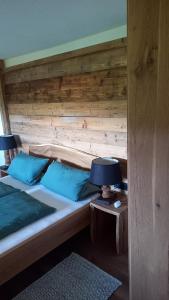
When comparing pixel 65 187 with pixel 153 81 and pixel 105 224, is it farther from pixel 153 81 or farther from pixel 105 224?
pixel 153 81

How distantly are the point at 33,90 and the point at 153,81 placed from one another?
111 inches

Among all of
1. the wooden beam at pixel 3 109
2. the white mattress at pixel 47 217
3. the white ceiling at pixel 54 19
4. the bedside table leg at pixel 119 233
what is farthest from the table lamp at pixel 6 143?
the bedside table leg at pixel 119 233

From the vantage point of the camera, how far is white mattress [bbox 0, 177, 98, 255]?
1703mm

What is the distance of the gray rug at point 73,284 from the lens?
1730 mm

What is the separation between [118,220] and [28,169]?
4.52 ft

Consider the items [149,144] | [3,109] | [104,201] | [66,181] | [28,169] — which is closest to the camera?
[149,144]

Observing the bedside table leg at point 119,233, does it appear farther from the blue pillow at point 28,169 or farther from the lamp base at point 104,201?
the blue pillow at point 28,169

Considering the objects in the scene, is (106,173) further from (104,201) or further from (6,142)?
(6,142)

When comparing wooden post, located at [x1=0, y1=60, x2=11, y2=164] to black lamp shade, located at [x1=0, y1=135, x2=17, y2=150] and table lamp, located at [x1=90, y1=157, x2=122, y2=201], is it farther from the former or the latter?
table lamp, located at [x1=90, y1=157, x2=122, y2=201]

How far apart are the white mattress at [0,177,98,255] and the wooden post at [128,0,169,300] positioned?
1.20 meters

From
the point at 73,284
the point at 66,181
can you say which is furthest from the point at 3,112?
the point at 73,284

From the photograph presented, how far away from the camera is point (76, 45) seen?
2.53 meters

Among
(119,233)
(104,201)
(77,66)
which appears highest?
(77,66)

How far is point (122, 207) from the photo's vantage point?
84.4 inches
